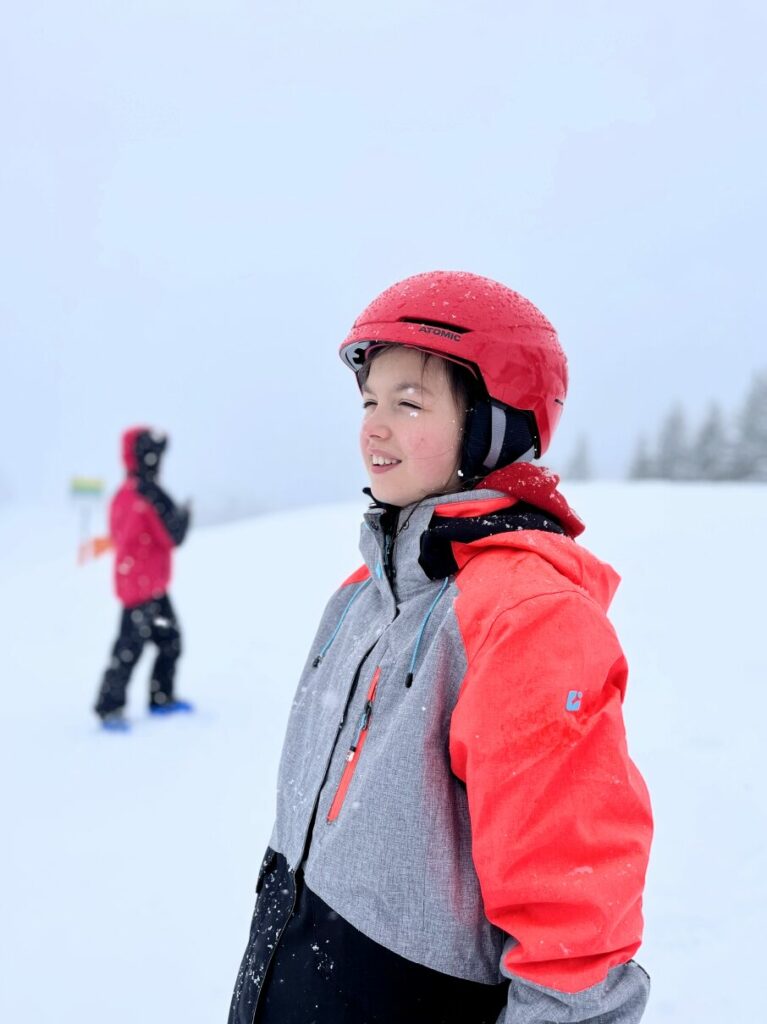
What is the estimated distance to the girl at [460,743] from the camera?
1.18m

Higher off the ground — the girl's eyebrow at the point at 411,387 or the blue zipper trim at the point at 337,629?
the girl's eyebrow at the point at 411,387

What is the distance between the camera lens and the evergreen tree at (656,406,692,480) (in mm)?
34062

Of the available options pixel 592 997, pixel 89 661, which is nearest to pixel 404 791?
pixel 592 997

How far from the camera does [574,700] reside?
120 centimetres

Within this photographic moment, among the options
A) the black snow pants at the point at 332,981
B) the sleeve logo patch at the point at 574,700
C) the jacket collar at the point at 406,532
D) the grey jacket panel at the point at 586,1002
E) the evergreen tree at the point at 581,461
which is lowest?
the evergreen tree at the point at 581,461

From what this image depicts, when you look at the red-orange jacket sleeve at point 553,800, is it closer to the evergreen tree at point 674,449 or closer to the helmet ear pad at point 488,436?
the helmet ear pad at point 488,436

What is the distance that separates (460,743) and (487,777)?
0.09 meters

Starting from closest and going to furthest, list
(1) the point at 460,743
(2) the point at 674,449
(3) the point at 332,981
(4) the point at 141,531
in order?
(1) the point at 460,743 < (3) the point at 332,981 < (4) the point at 141,531 < (2) the point at 674,449

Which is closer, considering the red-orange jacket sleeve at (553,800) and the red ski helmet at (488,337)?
the red-orange jacket sleeve at (553,800)

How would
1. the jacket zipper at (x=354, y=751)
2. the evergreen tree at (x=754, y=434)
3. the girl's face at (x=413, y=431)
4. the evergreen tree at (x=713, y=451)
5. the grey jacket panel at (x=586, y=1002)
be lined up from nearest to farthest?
the grey jacket panel at (x=586, y=1002), the jacket zipper at (x=354, y=751), the girl's face at (x=413, y=431), the evergreen tree at (x=754, y=434), the evergreen tree at (x=713, y=451)

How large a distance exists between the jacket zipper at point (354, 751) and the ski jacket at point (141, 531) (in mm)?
5070

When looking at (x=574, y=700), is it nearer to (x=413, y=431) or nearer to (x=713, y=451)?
(x=413, y=431)

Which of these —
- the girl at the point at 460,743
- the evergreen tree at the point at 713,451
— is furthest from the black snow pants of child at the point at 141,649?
the evergreen tree at the point at 713,451

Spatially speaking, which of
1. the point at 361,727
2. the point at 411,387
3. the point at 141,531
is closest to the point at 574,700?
the point at 361,727
